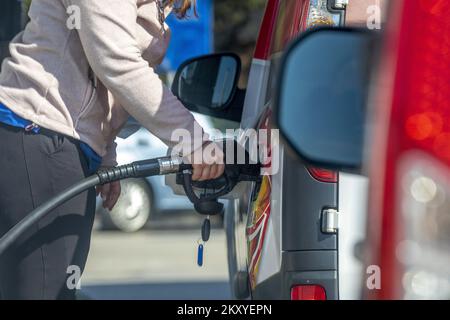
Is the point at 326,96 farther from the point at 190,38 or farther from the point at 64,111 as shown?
the point at 190,38

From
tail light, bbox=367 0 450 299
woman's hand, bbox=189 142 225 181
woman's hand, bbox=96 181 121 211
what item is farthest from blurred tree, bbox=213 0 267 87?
tail light, bbox=367 0 450 299

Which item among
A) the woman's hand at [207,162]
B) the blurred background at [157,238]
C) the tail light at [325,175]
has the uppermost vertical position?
the woman's hand at [207,162]

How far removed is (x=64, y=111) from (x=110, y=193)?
22.1 inches

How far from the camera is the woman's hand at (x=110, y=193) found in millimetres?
3311

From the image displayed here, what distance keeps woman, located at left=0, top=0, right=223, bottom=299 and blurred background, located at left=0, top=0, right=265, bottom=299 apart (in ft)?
1.58

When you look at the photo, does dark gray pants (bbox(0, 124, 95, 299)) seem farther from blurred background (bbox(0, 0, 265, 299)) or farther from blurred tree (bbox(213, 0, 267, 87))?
blurred tree (bbox(213, 0, 267, 87))

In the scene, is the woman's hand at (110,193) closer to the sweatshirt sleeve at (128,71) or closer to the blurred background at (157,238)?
the blurred background at (157,238)

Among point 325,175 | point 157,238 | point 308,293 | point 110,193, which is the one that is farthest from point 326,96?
point 157,238

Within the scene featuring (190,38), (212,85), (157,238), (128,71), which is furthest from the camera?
(157,238)

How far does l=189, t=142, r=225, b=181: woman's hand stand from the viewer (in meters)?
2.85

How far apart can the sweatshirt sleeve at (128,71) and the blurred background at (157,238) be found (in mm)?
647

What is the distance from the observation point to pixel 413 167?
165 centimetres

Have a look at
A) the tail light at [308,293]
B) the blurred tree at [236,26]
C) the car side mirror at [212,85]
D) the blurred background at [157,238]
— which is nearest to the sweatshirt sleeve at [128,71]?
the tail light at [308,293]

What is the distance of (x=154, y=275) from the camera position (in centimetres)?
853
